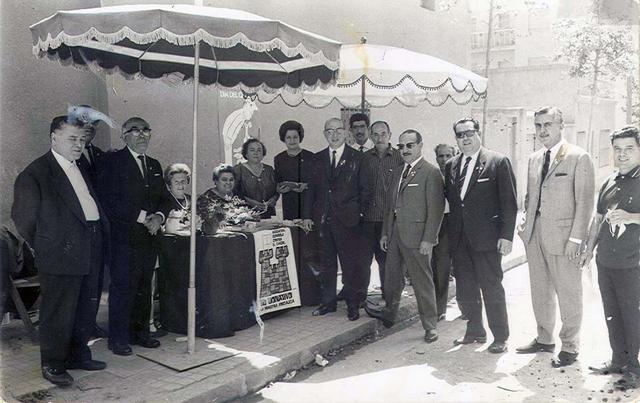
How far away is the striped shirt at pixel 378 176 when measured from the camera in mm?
6198

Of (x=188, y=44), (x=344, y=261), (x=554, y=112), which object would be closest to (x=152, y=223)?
(x=188, y=44)

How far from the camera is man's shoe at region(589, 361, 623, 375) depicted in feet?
14.6

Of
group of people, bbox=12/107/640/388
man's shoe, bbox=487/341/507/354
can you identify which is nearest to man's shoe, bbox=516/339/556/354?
group of people, bbox=12/107/640/388

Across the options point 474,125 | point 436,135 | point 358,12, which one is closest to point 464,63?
point 436,135

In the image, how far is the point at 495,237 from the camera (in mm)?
5137

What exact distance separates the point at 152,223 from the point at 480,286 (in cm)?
317

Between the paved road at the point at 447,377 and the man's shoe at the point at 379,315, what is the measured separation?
176 millimetres

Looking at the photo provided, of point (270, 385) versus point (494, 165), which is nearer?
point (270, 385)

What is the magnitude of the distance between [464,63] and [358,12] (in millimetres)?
4414

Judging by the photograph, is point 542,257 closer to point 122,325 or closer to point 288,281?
point 288,281

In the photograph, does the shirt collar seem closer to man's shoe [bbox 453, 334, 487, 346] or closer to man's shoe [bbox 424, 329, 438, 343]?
man's shoe [bbox 424, 329, 438, 343]

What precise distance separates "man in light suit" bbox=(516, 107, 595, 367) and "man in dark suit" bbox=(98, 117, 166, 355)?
348 centimetres

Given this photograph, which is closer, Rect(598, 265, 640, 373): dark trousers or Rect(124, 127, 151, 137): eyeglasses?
Rect(598, 265, 640, 373): dark trousers

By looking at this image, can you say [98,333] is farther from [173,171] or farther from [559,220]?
[559,220]
